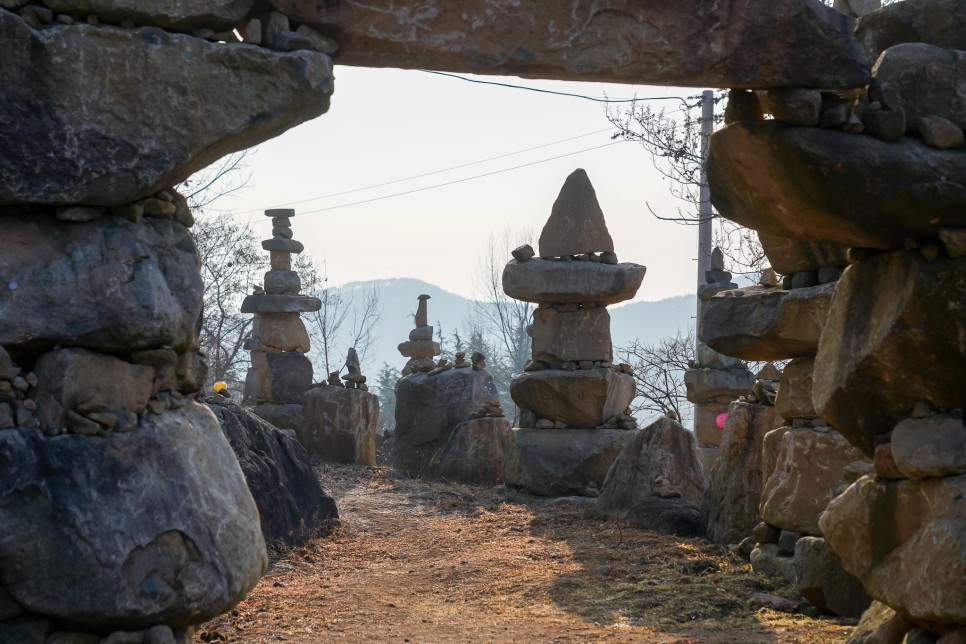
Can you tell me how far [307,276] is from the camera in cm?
2817

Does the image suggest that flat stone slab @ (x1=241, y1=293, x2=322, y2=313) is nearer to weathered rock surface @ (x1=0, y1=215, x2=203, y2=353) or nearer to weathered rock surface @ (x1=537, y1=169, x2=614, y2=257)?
weathered rock surface @ (x1=537, y1=169, x2=614, y2=257)

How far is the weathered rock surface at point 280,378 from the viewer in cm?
1698

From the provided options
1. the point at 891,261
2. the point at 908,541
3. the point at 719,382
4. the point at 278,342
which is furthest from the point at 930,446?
the point at 278,342

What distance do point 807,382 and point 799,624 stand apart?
176 centimetres

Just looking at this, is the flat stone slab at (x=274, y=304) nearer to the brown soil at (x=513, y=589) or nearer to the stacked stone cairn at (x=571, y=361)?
the stacked stone cairn at (x=571, y=361)

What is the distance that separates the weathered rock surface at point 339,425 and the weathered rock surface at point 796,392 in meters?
9.14

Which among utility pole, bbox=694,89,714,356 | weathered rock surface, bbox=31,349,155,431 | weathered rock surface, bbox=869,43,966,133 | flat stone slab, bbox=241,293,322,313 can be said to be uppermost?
utility pole, bbox=694,89,714,356

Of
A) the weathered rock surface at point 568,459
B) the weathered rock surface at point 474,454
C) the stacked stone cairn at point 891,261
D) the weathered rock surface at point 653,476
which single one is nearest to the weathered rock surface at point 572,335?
the weathered rock surface at point 568,459

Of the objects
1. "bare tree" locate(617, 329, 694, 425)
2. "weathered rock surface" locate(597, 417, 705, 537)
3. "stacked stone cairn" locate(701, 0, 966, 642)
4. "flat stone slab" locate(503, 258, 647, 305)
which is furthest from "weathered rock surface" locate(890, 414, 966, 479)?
"bare tree" locate(617, 329, 694, 425)

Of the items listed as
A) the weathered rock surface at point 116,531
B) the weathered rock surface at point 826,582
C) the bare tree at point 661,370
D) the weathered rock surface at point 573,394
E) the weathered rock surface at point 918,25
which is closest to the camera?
the weathered rock surface at point 116,531

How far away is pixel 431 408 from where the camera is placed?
14.9 meters

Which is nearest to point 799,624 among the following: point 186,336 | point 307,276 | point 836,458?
point 836,458

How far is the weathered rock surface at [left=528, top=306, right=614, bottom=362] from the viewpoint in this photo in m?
12.0

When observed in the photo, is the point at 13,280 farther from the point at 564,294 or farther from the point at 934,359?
the point at 564,294
